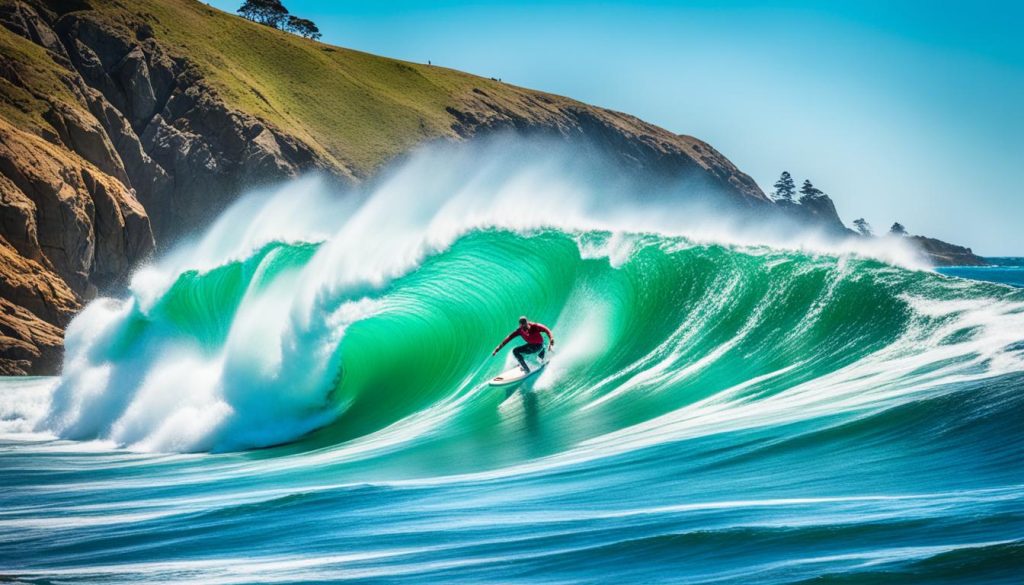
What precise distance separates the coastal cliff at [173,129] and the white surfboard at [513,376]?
22.8 metres

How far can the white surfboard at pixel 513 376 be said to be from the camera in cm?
1487

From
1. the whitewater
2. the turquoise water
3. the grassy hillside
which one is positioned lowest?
the whitewater

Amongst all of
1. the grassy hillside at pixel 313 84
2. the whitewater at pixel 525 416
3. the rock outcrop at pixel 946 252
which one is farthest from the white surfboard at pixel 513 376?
the rock outcrop at pixel 946 252

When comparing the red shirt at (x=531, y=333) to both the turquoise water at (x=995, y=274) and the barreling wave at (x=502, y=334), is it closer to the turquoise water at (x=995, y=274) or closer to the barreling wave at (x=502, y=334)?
the barreling wave at (x=502, y=334)

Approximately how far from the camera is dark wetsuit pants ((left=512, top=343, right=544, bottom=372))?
1480cm

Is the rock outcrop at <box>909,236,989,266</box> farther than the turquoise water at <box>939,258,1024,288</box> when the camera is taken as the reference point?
Yes

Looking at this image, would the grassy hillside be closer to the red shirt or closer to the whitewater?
the whitewater

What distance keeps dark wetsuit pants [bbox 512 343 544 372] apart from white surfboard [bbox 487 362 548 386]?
11 cm

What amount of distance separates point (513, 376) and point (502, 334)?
7.22 feet

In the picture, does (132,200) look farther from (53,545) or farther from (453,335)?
(53,545)

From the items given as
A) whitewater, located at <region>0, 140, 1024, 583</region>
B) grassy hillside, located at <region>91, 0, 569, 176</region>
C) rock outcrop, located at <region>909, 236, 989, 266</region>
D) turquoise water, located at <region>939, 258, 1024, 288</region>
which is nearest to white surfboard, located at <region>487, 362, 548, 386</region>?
whitewater, located at <region>0, 140, 1024, 583</region>

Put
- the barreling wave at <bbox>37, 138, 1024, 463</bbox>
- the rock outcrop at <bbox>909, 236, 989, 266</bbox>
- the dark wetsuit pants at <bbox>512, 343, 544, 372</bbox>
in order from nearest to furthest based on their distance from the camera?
the barreling wave at <bbox>37, 138, 1024, 463</bbox> → the dark wetsuit pants at <bbox>512, 343, 544, 372</bbox> → the rock outcrop at <bbox>909, 236, 989, 266</bbox>

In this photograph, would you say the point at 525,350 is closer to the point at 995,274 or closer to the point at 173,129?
the point at 173,129

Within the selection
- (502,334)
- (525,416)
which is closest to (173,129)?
(502,334)
